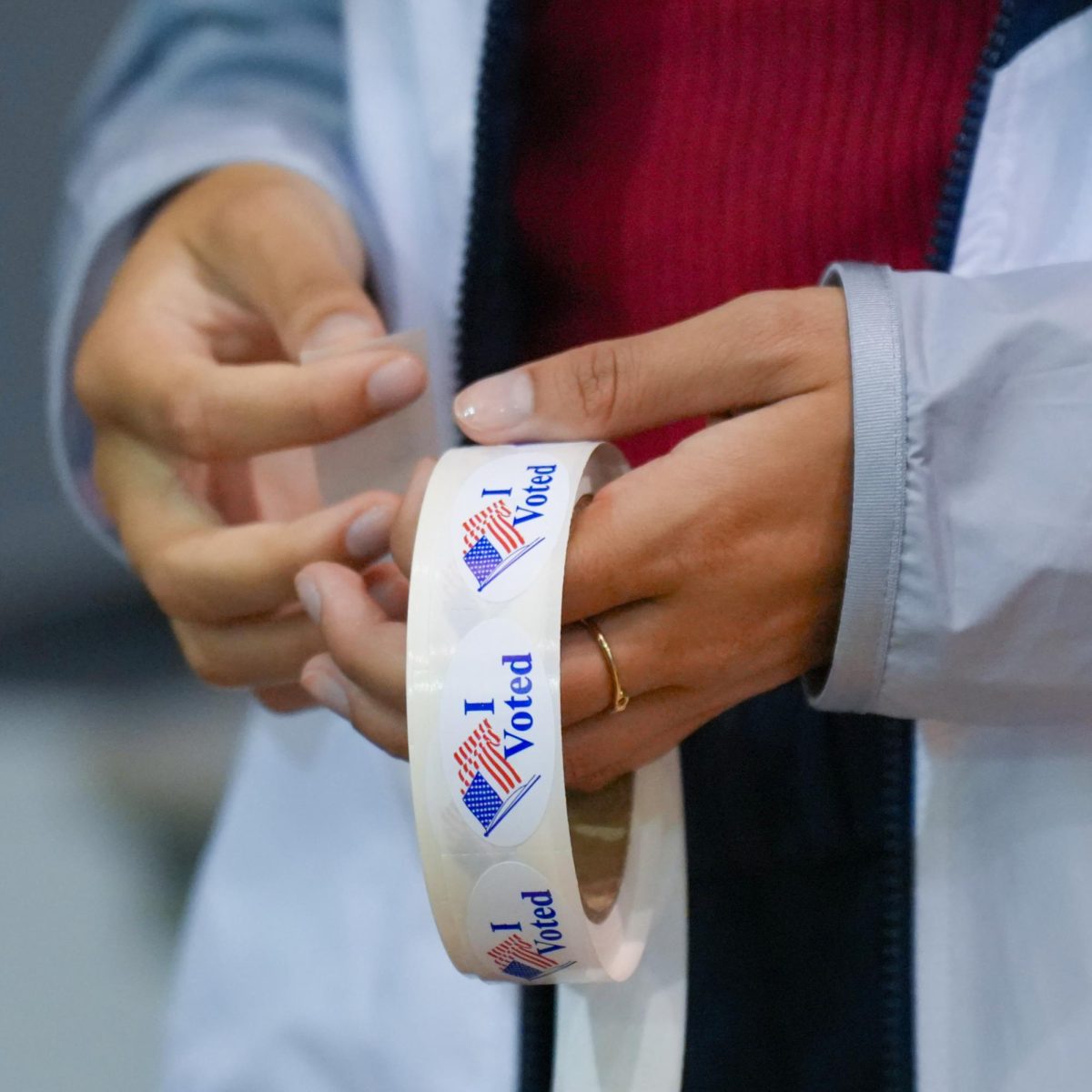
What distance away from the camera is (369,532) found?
0.46m

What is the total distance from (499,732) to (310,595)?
13 centimetres

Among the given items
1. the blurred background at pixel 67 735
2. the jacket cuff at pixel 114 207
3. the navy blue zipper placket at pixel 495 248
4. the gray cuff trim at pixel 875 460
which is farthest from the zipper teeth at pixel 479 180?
the blurred background at pixel 67 735

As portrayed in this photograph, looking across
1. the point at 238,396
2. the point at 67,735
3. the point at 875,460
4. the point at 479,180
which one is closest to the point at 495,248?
the point at 479,180

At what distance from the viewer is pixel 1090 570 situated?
0.36 m

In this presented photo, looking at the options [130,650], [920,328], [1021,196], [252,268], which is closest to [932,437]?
[920,328]

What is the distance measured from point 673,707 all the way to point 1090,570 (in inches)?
5.8

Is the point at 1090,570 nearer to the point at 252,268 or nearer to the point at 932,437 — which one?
the point at 932,437

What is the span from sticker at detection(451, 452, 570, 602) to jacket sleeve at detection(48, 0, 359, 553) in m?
0.31

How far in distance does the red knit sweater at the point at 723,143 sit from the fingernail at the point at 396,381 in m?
0.14

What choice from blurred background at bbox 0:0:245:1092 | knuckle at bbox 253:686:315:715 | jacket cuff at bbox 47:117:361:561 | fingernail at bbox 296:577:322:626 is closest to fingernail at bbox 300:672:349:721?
fingernail at bbox 296:577:322:626

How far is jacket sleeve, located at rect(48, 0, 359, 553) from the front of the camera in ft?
1.97

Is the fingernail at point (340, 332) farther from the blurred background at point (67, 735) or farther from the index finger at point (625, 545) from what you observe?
the blurred background at point (67, 735)

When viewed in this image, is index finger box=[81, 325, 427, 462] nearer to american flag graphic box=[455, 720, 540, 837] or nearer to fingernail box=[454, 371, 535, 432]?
fingernail box=[454, 371, 535, 432]

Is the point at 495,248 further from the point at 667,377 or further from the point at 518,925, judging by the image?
the point at 518,925
